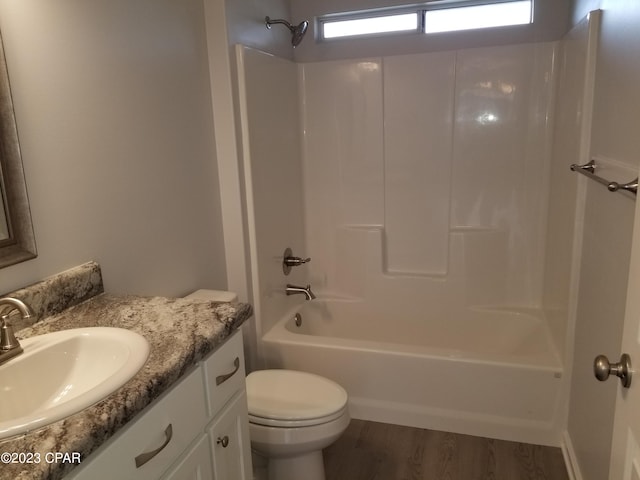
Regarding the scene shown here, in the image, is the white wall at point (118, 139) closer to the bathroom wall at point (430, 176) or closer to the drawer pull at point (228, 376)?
the drawer pull at point (228, 376)

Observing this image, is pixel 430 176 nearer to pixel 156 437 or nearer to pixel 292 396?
pixel 292 396

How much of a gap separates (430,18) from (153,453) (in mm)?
2573

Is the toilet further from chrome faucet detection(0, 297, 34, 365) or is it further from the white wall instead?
chrome faucet detection(0, 297, 34, 365)

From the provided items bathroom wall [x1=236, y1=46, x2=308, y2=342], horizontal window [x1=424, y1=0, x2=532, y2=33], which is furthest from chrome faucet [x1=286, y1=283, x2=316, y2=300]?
horizontal window [x1=424, y1=0, x2=532, y2=33]

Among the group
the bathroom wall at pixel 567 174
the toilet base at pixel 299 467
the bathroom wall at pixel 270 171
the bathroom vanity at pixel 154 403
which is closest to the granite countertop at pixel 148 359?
the bathroom vanity at pixel 154 403

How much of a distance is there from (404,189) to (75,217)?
1886 millimetres

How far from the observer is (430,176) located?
284 centimetres

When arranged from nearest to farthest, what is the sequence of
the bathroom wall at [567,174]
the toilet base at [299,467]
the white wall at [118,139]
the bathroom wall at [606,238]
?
the white wall at [118,139] < the bathroom wall at [606,238] < the toilet base at [299,467] < the bathroom wall at [567,174]

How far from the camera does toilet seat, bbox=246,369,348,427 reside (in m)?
1.77

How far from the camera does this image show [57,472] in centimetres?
76

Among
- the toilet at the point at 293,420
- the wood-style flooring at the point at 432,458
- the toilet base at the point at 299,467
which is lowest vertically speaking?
the wood-style flooring at the point at 432,458

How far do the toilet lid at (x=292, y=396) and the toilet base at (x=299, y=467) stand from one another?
0.64ft

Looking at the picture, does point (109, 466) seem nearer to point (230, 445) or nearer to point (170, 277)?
point (230, 445)

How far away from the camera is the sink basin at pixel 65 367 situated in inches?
41.7
